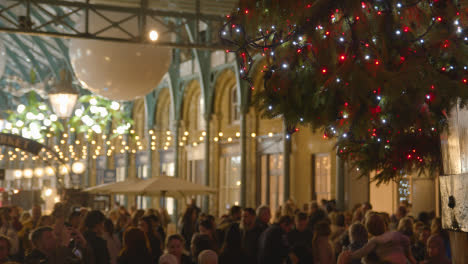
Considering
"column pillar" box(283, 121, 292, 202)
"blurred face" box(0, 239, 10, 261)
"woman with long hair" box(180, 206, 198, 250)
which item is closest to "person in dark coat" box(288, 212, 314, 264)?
"blurred face" box(0, 239, 10, 261)

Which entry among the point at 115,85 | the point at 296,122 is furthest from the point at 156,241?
the point at 296,122

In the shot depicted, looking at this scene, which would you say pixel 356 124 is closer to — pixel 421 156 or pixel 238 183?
pixel 421 156

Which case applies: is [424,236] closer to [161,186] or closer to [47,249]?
[47,249]

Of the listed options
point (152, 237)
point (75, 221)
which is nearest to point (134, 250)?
point (152, 237)

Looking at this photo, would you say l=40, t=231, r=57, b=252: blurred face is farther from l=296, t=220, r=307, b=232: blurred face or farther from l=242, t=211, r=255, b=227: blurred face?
l=296, t=220, r=307, b=232: blurred face

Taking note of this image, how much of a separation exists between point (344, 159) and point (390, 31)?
3.08m

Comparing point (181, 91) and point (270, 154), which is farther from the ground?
point (181, 91)

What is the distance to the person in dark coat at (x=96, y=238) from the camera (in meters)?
9.45

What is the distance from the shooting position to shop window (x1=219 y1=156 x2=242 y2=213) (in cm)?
3309

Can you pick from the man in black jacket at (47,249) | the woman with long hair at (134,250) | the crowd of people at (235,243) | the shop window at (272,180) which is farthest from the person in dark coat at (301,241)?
the shop window at (272,180)

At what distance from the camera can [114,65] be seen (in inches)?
422

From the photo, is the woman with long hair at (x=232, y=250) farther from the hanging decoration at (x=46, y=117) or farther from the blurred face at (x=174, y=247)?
the hanging decoration at (x=46, y=117)

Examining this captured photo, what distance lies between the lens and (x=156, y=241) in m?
10.6

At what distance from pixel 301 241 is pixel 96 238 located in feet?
9.02
